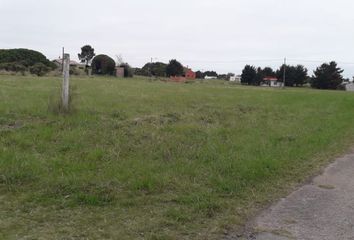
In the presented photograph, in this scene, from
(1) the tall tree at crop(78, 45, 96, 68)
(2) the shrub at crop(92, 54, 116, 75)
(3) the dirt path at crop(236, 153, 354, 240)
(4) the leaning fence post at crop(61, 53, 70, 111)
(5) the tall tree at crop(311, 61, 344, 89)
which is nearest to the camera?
(3) the dirt path at crop(236, 153, 354, 240)

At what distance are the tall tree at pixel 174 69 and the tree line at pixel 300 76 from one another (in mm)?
14165

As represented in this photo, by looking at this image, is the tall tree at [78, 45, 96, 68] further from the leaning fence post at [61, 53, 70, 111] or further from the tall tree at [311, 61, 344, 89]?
the leaning fence post at [61, 53, 70, 111]

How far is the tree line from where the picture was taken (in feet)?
315

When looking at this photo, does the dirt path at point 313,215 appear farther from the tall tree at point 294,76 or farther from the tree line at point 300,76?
the tall tree at point 294,76

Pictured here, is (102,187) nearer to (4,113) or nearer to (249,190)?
(249,190)

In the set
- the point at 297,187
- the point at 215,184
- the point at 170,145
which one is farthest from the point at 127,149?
the point at 297,187

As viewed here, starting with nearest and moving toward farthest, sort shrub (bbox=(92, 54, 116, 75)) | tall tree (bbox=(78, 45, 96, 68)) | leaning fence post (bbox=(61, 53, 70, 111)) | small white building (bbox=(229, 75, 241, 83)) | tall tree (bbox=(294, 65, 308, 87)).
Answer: leaning fence post (bbox=(61, 53, 70, 111))
shrub (bbox=(92, 54, 116, 75))
tall tree (bbox=(294, 65, 308, 87))
small white building (bbox=(229, 75, 241, 83))
tall tree (bbox=(78, 45, 96, 68))

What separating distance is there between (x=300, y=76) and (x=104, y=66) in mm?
43688

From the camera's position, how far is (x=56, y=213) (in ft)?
15.8

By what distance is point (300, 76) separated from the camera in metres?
103

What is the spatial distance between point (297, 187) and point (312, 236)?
2.01m

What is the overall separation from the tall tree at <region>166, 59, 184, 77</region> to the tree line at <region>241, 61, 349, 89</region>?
14165 mm

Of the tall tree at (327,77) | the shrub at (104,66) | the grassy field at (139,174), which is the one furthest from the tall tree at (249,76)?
the grassy field at (139,174)

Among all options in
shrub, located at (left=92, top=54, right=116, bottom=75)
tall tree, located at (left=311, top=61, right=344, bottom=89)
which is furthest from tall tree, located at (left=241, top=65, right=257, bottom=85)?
shrub, located at (left=92, top=54, right=116, bottom=75)
